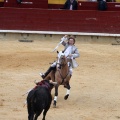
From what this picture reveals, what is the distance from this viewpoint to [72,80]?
13.7m

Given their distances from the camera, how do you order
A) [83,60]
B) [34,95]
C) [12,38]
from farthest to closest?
[12,38] → [83,60] → [34,95]

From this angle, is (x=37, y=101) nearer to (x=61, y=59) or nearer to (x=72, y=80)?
(x=61, y=59)

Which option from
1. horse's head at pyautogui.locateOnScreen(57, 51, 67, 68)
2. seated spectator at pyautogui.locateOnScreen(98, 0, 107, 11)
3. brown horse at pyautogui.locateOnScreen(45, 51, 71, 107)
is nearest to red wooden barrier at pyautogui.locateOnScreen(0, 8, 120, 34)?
seated spectator at pyautogui.locateOnScreen(98, 0, 107, 11)

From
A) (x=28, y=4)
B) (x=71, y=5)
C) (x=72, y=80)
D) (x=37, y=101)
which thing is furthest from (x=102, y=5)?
(x=37, y=101)

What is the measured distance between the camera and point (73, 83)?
13320mm

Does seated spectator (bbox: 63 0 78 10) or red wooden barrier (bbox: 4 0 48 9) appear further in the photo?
red wooden barrier (bbox: 4 0 48 9)

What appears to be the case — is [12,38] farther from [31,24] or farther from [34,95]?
[34,95]

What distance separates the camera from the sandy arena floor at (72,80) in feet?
34.4

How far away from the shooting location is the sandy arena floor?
34.4 ft

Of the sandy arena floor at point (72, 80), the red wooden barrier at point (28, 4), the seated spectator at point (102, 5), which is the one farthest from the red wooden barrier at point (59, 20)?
the sandy arena floor at point (72, 80)

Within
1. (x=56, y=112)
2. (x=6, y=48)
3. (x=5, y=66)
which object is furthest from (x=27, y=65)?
(x=56, y=112)

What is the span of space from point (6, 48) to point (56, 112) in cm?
810

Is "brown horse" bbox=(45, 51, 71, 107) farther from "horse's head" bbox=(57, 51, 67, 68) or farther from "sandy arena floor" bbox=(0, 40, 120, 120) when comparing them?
"sandy arena floor" bbox=(0, 40, 120, 120)

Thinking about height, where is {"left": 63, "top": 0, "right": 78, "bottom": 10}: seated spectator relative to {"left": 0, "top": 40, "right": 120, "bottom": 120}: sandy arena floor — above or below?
above
